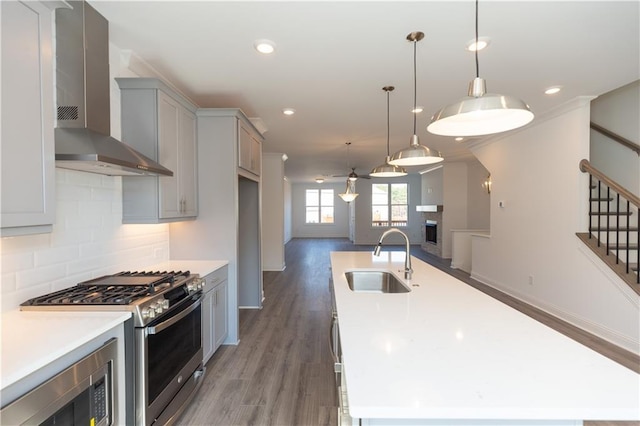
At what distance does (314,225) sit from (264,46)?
11.5 metres

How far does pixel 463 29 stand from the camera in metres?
2.05

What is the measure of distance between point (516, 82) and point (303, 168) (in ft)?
21.0

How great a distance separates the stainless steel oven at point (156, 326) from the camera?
1.59 metres

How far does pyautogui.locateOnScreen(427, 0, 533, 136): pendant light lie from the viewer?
1208 millimetres

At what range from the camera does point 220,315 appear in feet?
9.48

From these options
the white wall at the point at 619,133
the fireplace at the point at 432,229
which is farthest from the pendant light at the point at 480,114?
the fireplace at the point at 432,229

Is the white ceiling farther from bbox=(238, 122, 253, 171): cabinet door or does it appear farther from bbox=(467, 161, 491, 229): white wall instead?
bbox=(467, 161, 491, 229): white wall

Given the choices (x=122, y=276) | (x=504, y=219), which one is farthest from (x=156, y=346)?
(x=504, y=219)

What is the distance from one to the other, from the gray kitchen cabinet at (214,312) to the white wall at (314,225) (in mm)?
10504

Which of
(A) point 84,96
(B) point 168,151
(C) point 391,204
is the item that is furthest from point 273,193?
(C) point 391,204

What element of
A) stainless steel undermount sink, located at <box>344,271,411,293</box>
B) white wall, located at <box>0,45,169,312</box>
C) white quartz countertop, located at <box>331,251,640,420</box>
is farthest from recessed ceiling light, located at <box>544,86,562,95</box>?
white wall, located at <box>0,45,169,312</box>

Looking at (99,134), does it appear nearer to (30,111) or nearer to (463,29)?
(30,111)

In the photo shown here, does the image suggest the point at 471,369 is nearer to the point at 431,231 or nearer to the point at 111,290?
the point at 111,290

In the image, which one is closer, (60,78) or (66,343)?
(66,343)
